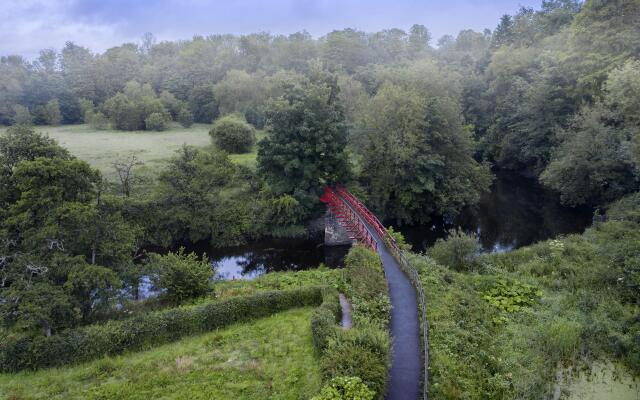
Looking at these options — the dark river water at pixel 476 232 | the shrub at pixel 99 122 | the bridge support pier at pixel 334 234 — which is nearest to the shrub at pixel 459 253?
the dark river water at pixel 476 232

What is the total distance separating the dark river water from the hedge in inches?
358

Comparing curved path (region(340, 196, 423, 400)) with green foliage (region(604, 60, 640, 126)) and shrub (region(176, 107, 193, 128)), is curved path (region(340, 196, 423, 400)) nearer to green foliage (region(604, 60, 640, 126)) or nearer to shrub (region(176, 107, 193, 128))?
green foliage (region(604, 60, 640, 126))

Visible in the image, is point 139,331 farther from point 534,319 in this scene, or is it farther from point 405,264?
point 534,319

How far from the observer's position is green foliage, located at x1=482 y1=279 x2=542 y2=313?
1821 cm

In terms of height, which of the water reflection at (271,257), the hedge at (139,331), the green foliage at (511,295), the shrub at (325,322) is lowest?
the water reflection at (271,257)

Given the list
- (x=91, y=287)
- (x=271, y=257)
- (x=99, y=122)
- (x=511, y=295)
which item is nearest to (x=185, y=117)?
(x=99, y=122)

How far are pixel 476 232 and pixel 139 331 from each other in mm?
26609

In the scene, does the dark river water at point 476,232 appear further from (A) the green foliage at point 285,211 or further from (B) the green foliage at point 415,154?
(B) the green foliage at point 415,154

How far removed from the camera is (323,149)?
3184cm

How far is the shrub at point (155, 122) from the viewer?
2339 inches

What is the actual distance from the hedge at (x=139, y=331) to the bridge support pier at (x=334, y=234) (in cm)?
1194

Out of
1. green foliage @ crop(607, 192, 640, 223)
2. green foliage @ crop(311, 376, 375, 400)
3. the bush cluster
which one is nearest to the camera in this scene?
green foliage @ crop(311, 376, 375, 400)

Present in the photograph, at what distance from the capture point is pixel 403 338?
14.8 meters

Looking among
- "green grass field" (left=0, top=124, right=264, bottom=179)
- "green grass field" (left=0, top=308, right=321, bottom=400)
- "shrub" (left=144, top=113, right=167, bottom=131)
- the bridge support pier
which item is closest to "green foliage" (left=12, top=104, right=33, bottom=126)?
"green grass field" (left=0, top=124, right=264, bottom=179)
